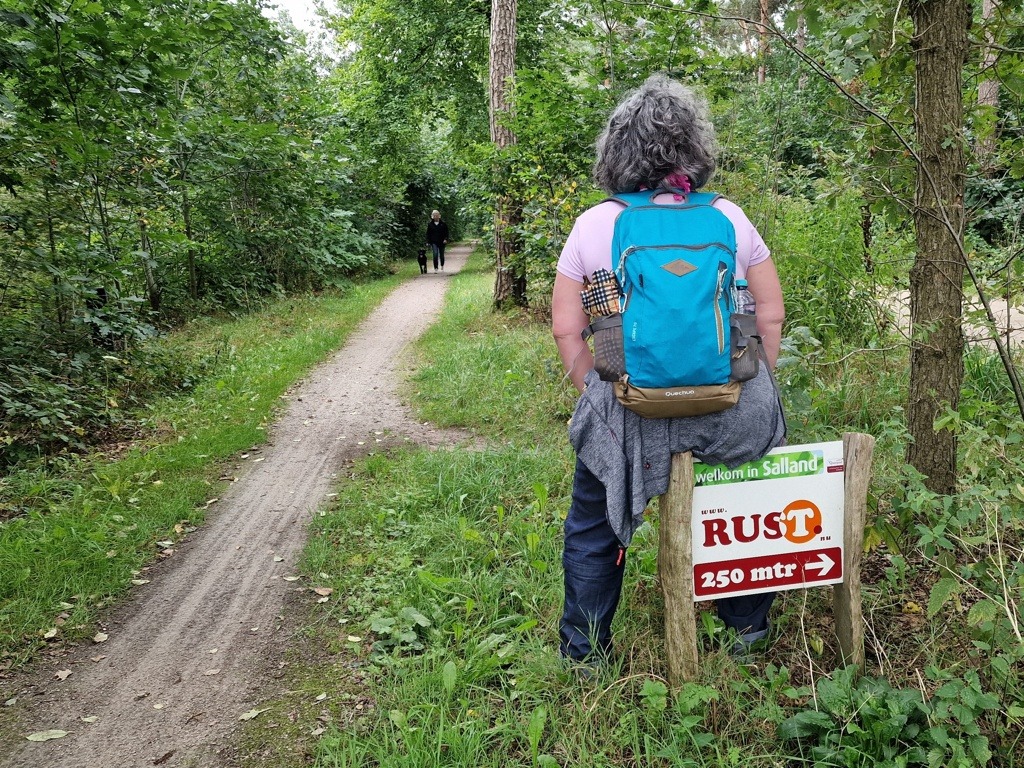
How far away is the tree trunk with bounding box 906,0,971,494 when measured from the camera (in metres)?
2.55

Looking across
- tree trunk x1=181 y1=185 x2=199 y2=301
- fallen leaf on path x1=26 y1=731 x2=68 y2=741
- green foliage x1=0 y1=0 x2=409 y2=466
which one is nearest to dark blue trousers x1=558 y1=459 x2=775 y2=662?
fallen leaf on path x1=26 y1=731 x2=68 y2=741

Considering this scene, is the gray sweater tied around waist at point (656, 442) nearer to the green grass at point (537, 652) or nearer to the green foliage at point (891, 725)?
the green grass at point (537, 652)

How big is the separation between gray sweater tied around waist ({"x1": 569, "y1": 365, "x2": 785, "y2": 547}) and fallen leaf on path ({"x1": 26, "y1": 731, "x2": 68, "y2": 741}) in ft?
7.41

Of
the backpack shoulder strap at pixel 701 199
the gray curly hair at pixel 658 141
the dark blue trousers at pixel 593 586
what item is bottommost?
the dark blue trousers at pixel 593 586

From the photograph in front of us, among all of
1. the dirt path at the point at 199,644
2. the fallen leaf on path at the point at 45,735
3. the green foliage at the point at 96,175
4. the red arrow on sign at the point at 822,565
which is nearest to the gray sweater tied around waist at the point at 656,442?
the red arrow on sign at the point at 822,565

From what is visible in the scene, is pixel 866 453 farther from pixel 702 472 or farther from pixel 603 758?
pixel 603 758

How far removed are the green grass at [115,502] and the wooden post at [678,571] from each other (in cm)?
277

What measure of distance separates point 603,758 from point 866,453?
4.19 ft

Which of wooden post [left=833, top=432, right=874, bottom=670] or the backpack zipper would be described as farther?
wooden post [left=833, top=432, right=874, bottom=670]

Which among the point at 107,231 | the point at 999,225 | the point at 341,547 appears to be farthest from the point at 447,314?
the point at 999,225

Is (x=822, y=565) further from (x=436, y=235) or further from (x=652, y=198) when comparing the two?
(x=436, y=235)

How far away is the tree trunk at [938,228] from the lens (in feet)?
8.38

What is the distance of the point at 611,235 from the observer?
86.2 inches

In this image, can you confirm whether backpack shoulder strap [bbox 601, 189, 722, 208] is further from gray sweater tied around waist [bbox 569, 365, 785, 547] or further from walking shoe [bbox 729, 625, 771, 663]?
walking shoe [bbox 729, 625, 771, 663]
